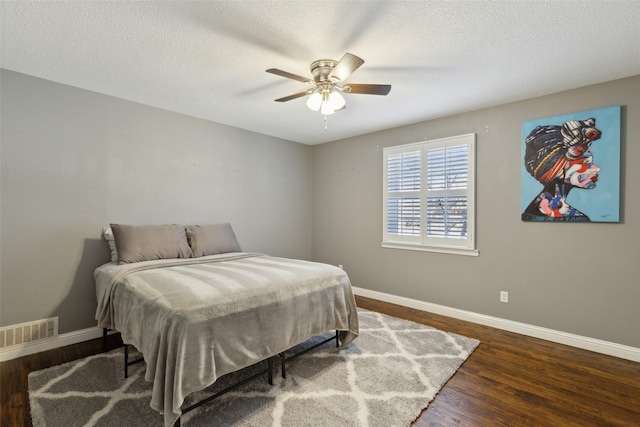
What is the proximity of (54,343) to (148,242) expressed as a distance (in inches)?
47.2

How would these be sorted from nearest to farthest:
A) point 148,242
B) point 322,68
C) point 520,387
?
point 520,387 < point 322,68 < point 148,242

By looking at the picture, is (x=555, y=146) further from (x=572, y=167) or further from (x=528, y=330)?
(x=528, y=330)

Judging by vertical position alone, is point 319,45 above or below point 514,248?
above

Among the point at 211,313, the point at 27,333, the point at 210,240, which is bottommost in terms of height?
the point at 27,333

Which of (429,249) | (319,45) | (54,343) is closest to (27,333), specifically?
(54,343)

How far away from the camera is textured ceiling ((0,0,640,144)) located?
1.74 meters

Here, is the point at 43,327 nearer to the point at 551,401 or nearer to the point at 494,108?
the point at 551,401

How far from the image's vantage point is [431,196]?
3.69 meters

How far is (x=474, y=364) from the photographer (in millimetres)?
2385

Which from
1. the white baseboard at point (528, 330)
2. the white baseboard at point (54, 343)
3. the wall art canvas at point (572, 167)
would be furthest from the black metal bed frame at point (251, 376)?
the wall art canvas at point (572, 167)

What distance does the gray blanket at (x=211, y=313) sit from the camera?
1.52 metres

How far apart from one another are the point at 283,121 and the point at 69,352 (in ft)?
10.6

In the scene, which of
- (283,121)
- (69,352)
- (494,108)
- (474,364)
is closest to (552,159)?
(494,108)

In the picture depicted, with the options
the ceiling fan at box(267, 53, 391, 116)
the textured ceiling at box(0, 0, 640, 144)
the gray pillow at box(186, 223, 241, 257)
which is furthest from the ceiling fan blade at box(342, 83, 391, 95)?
the gray pillow at box(186, 223, 241, 257)
